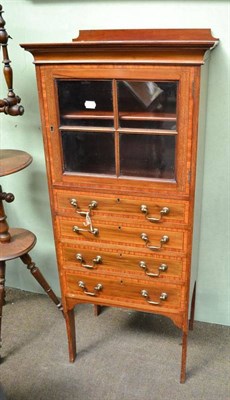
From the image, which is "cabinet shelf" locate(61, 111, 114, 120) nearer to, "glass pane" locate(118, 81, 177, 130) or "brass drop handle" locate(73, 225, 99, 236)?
"glass pane" locate(118, 81, 177, 130)

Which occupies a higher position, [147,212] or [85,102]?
[85,102]

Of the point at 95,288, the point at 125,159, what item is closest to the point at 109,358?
the point at 95,288

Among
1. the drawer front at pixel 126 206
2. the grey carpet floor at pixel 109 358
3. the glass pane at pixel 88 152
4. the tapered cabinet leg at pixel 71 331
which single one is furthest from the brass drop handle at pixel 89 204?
the grey carpet floor at pixel 109 358

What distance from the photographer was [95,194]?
1568 millimetres

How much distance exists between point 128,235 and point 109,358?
740 millimetres

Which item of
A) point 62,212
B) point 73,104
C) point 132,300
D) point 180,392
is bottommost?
point 180,392

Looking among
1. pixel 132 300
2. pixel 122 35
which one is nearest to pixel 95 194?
pixel 132 300

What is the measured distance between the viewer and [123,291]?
1706mm

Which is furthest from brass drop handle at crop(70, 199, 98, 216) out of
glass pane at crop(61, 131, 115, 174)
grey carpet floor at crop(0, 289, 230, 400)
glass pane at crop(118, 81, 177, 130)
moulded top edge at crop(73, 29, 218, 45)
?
grey carpet floor at crop(0, 289, 230, 400)

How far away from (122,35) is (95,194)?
0.70 metres

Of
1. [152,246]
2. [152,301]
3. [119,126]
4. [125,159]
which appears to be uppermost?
[119,126]

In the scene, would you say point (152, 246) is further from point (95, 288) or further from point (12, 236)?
point (12, 236)

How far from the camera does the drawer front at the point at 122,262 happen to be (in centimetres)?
159

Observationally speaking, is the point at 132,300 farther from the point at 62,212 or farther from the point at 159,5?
the point at 159,5
